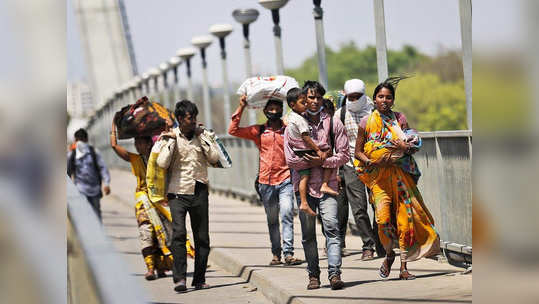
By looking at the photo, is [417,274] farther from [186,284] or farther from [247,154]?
[247,154]

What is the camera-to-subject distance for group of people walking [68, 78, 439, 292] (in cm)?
796

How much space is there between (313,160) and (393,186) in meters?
0.86

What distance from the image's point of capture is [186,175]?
348 inches

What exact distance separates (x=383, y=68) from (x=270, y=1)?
5.51m

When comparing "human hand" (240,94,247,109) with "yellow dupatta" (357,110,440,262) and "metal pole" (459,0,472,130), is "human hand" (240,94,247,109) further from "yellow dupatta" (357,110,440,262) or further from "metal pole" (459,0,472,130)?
"metal pole" (459,0,472,130)

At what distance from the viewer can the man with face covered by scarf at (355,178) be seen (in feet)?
31.6

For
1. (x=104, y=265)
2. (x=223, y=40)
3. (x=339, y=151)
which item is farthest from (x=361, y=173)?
(x=223, y=40)

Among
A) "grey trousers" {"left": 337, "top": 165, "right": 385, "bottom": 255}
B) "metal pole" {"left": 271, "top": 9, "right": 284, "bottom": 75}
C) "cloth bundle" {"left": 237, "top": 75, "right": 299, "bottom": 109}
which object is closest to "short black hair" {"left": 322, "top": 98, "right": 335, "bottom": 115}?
"cloth bundle" {"left": 237, "top": 75, "right": 299, "bottom": 109}

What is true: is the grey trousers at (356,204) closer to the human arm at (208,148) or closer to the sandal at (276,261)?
the sandal at (276,261)

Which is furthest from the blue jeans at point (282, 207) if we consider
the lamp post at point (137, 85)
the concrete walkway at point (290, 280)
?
the lamp post at point (137, 85)

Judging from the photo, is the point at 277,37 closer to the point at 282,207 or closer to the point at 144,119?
the point at 144,119

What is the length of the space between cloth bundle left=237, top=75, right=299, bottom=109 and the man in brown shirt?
3.15 feet

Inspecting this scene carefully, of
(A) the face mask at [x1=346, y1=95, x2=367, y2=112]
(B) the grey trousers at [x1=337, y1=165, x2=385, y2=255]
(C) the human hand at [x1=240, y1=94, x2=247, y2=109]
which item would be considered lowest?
(B) the grey trousers at [x1=337, y1=165, x2=385, y2=255]
